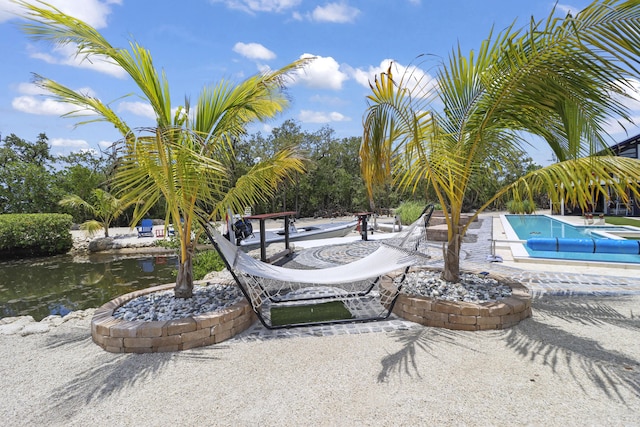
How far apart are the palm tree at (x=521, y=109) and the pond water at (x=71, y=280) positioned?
526 centimetres

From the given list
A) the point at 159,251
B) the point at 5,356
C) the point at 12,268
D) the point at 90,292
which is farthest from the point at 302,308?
the point at 12,268

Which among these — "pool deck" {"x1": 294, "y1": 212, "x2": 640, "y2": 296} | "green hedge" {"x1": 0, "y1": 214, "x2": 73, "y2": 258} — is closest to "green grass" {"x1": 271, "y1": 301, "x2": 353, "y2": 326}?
"pool deck" {"x1": 294, "y1": 212, "x2": 640, "y2": 296}

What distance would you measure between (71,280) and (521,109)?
9.26 metres

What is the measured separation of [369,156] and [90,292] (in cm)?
631

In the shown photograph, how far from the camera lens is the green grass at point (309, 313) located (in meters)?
3.83

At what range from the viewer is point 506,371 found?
8.27ft

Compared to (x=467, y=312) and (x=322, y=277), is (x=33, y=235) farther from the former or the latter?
(x=467, y=312)

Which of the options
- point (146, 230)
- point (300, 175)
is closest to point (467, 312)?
point (146, 230)

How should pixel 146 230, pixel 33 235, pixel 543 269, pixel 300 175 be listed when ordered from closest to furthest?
pixel 543 269 < pixel 33 235 < pixel 146 230 < pixel 300 175

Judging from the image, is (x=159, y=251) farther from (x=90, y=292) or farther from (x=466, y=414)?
(x=466, y=414)

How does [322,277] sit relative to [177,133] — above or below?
below

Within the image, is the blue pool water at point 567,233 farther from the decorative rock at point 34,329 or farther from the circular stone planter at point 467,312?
the decorative rock at point 34,329

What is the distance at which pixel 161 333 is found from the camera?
299cm

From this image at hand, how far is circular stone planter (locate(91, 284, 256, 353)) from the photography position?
299 cm
